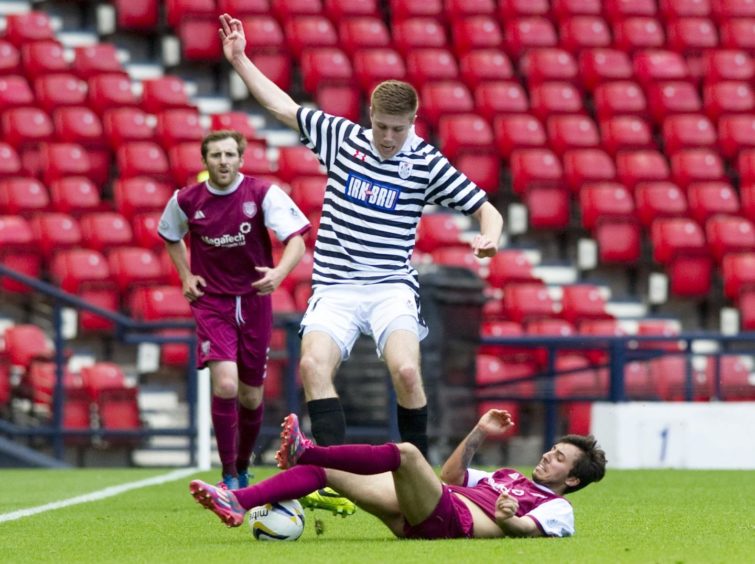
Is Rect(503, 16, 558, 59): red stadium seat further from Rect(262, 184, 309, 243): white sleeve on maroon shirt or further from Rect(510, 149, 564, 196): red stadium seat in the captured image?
Rect(262, 184, 309, 243): white sleeve on maroon shirt

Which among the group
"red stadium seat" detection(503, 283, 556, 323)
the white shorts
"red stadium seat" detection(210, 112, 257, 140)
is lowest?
"red stadium seat" detection(503, 283, 556, 323)

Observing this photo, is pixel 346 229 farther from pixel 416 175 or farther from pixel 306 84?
pixel 306 84

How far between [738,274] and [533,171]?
7.88 feet

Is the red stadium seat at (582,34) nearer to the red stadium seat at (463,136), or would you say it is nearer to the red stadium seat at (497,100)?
the red stadium seat at (497,100)

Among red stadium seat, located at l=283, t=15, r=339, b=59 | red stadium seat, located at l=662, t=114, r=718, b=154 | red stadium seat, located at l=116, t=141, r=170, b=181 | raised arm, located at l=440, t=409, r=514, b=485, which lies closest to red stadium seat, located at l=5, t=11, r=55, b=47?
red stadium seat, located at l=116, t=141, r=170, b=181

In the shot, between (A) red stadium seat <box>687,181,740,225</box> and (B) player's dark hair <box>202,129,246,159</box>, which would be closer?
(B) player's dark hair <box>202,129,246,159</box>

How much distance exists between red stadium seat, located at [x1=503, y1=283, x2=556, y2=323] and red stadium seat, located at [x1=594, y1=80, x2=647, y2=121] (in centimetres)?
331

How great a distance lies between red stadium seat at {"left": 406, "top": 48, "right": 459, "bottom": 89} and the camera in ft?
62.4


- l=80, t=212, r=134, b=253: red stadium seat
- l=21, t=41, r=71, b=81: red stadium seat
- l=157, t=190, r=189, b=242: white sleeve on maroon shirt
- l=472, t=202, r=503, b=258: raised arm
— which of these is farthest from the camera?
l=21, t=41, r=71, b=81: red stadium seat

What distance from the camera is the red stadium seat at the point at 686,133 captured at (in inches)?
734

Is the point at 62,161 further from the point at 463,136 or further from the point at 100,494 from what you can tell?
the point at 100,494

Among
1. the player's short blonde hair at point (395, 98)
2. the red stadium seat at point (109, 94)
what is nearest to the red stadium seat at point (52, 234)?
the red stadium seat at point (109, 94)

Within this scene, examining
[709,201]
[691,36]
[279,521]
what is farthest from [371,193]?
[691,36]

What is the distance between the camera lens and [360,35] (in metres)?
19.5
